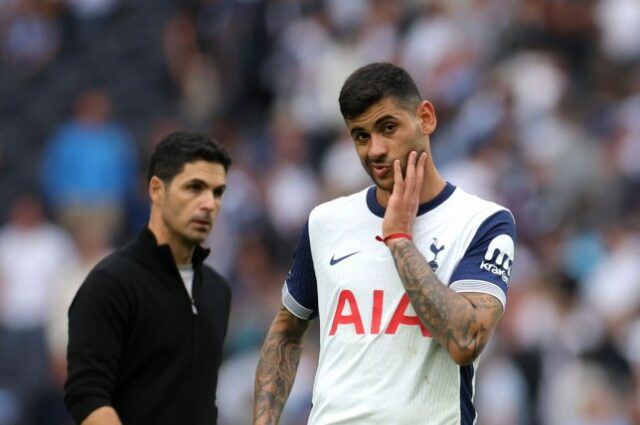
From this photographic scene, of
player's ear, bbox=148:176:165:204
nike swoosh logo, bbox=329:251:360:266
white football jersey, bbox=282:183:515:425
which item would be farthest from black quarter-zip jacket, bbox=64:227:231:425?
nike swoosh logo, bbox=329:251:360:266

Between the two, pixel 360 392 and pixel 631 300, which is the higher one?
pixel 631 300

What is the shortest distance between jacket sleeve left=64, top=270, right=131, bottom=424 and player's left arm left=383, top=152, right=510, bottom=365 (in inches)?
57.4

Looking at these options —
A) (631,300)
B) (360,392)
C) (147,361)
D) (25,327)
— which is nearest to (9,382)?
(25,327)

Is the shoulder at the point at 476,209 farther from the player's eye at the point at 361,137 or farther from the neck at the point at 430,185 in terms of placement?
the player's eye at the point at 361,137

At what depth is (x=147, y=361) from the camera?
6.86 meters

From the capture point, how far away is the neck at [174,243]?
7.17 m

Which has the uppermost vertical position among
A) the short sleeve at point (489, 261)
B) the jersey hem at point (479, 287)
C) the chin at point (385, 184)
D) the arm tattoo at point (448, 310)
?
the chin at point (385, 184)

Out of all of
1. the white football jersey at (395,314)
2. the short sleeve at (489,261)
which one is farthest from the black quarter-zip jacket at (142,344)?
the short sleeve at (489,261)

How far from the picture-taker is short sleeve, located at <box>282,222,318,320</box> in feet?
21.1

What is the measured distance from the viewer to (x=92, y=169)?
16422 mm

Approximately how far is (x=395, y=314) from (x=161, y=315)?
138 cm

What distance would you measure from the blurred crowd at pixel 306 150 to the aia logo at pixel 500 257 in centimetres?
616

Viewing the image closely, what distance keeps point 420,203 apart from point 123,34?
1453cm

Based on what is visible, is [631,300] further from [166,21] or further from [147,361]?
[166,21]
